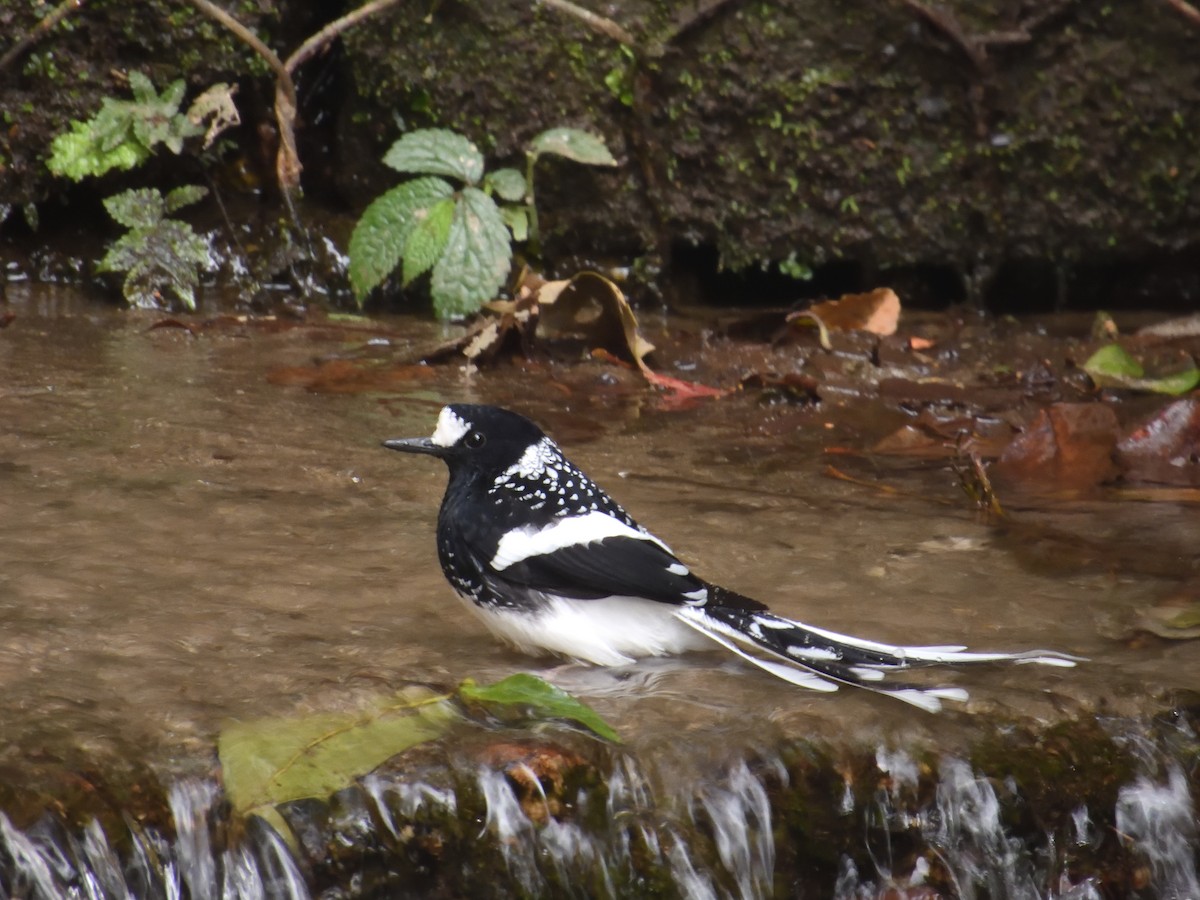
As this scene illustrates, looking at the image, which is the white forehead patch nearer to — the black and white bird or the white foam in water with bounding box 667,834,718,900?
the black and white bird

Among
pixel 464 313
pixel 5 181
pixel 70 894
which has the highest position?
pixel 5 181

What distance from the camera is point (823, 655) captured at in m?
2.96

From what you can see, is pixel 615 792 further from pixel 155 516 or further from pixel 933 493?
pixel 933 493

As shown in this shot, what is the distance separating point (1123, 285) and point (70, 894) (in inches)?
254

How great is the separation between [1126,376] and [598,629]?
337 cm

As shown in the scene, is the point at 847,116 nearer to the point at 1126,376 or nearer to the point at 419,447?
the point at 1126,376

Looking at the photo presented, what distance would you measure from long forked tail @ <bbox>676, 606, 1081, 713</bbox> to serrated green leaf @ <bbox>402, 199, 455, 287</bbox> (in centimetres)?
387

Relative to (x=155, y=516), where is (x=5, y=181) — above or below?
above

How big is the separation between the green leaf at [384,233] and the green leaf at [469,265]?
182 millimetres

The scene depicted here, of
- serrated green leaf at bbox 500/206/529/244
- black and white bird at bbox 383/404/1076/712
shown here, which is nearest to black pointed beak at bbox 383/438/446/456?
black and white bird at bbox 383/404/1076/712

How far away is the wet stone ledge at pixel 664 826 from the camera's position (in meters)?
2.50

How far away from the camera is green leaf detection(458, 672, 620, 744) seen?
2.73m

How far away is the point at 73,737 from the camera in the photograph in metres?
2.53

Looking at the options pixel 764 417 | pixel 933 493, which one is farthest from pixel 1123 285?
pixel 933 493
